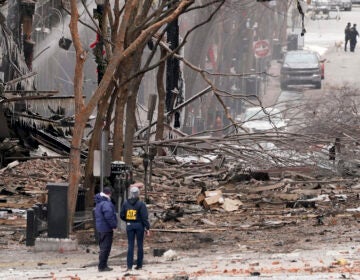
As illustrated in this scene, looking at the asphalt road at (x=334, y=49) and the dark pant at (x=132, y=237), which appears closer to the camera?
the dark pant at (x=132, y=237)

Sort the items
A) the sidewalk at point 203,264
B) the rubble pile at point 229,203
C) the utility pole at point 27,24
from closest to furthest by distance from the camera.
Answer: the sidewalk at point 203,264 < the rubble pile at point 229,203 < the utility pole at point 27,24

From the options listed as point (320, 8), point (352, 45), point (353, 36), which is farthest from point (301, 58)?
point (320, 8)

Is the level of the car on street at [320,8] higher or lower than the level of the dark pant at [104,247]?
higher

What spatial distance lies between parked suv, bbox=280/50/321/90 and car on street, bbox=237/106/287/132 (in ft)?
53.6

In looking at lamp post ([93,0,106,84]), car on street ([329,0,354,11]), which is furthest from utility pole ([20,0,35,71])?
car on street ([329,0,354,11])

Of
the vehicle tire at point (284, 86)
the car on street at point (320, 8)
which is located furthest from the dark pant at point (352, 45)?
the vehicle tire at point (284, 86)

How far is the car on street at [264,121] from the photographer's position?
28341 mm

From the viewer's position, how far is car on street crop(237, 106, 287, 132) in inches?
1116

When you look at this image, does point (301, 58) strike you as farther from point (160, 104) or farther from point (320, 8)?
point (160, 104)

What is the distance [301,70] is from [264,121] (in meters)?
23.6

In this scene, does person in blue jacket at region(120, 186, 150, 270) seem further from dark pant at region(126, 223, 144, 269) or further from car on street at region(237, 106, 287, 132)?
car on street at region(237, 106, 287, 132)

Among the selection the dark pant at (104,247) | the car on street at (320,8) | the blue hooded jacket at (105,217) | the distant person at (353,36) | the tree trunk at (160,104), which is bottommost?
the dark pant at (104,247)

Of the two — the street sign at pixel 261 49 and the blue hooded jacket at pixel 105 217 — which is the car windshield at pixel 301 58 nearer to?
the street sign at pixel 261 49

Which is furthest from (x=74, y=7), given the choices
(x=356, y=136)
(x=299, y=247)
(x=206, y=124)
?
(x=206, y=124)
